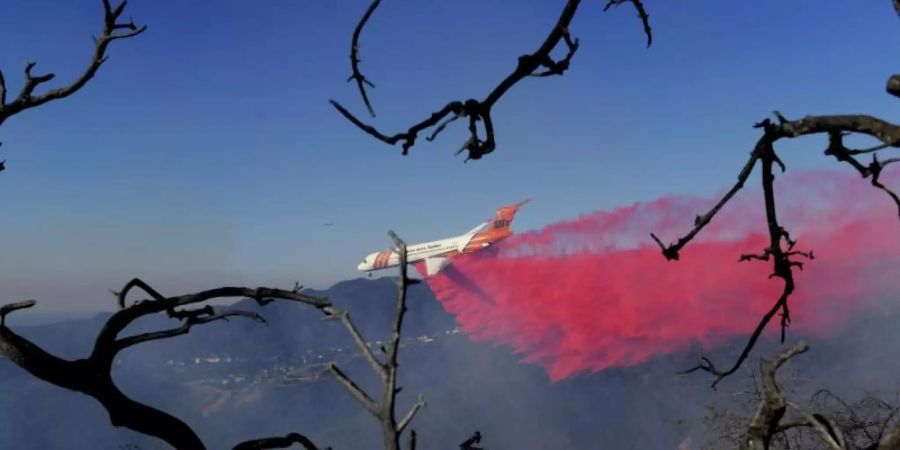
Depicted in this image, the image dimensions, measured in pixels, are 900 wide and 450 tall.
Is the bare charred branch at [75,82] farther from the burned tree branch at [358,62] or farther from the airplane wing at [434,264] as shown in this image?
the airplane wing at [434,264]

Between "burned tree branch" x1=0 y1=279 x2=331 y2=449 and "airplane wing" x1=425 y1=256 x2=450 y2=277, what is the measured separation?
9349cm

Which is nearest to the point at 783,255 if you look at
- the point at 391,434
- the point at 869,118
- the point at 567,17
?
the point at 869,118

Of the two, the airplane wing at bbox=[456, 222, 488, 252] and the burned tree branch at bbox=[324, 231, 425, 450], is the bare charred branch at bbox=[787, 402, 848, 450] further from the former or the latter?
the airplane wing at bbox=[456, 222, 488, 252]

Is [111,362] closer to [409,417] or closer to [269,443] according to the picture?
[269,443]

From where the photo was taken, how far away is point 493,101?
2.44m

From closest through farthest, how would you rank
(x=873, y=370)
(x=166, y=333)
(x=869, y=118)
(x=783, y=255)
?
(x=869, y=118) → (x=783, y=255) → (x=166, y=333) → (x=873, y=370)

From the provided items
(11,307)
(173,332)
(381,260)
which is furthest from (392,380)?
(381,260)

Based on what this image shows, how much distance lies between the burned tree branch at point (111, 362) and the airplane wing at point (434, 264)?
93.5 metres

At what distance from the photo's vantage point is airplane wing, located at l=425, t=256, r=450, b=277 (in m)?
97.1

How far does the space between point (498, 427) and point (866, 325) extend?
103879 mm

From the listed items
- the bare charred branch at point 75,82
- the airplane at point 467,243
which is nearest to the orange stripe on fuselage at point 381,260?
the airplane at point 467,243

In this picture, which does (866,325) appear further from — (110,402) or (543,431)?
(110,402)

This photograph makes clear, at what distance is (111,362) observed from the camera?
3.04m

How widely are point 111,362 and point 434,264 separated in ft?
310
